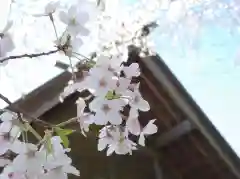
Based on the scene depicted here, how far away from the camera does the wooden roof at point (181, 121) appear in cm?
196

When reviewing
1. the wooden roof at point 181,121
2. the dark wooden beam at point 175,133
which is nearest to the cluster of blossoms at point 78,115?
the wooden roof at point 181,121

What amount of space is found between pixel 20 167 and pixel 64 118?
1.43m

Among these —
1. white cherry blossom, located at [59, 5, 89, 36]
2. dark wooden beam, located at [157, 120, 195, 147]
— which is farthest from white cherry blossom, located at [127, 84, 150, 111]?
dark wooden beam, located at [157, 120, 195, 147]

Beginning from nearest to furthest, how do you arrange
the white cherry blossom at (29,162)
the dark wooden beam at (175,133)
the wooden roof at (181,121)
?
the white cherry blossom at (29,162), the wooden roof at (181,121), the dark wooden beam at (175,133)

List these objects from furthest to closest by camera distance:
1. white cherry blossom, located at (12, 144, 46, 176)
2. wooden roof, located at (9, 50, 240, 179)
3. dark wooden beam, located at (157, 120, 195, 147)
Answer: dark wooden beam, located at (157, 120, 195, 147) → wooden roof, located at (9, 50, 240, 179) → white cherry blossom, located at (12, 144, 46, 176)

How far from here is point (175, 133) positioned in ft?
7.09

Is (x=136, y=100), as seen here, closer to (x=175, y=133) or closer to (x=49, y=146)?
(x=49, y=146)

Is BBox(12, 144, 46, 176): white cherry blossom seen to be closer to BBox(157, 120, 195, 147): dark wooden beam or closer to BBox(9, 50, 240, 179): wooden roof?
BBox(9, 50, 240, 179): wooden roof

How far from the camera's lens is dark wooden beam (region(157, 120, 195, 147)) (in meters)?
2.09

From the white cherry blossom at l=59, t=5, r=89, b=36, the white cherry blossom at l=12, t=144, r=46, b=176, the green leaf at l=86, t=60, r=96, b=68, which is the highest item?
the white cherry blossom at l=59, t=5, r=89, b=36

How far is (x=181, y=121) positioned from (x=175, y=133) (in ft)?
0.23

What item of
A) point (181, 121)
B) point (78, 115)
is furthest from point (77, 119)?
point (181, 121)

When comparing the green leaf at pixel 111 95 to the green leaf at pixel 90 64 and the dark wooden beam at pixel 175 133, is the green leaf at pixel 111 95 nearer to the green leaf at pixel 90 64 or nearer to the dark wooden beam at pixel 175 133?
the green leaf at pixel 90 64

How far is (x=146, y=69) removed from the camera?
6.75 feet
